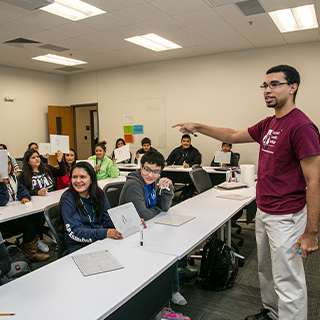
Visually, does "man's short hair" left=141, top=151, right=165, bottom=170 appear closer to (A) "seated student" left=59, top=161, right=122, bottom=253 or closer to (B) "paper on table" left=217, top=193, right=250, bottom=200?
(A) "seated student" left=59, top=161, right=122, bottom=253

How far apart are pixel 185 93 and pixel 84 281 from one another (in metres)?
6.08

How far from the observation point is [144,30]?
485 centimetres

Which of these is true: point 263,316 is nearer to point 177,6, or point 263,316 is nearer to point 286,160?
point 286,160

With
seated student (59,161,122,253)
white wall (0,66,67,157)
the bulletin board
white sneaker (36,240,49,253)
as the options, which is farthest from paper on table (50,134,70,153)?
white wall (0,66,67,157)

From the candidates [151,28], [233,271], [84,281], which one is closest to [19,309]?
[84,281]

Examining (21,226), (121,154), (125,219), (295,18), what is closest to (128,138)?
(121,154)

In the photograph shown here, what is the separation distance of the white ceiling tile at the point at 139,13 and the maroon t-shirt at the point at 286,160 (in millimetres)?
2795

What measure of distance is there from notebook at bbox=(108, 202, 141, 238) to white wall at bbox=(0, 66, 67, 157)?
21.0 feet

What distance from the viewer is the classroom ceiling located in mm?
3938

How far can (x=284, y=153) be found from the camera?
67.1 inches

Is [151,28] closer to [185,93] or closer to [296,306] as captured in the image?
[185,93]

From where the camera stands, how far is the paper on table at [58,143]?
4387mm

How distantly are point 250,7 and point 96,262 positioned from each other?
3785 millimetres

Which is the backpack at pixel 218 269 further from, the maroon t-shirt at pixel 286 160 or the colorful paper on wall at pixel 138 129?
the colorful paper on wall at pixel 138 129
